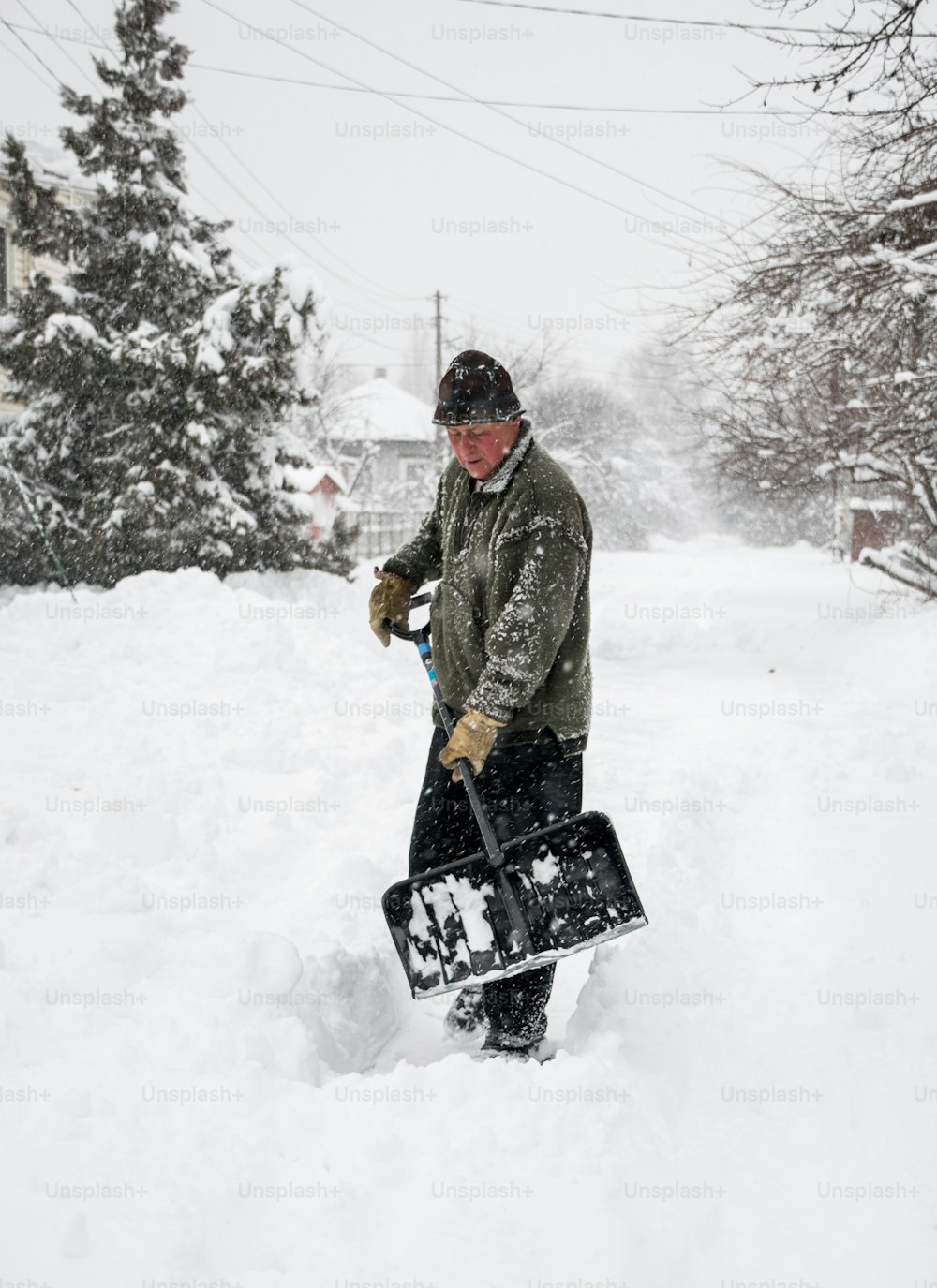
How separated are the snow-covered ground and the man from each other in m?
0.56

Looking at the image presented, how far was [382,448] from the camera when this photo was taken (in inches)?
1923

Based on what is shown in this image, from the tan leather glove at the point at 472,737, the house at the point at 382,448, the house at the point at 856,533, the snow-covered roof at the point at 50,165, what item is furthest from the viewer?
the house at the point at 382,448

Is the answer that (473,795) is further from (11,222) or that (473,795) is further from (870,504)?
(11,222)

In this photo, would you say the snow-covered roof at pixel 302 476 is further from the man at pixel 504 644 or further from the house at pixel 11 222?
the man at pixel 504 644

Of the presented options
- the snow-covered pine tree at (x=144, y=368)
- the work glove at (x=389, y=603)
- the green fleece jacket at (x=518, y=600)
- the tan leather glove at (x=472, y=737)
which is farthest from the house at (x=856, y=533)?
the tan leather glove at (x=472, y=737)

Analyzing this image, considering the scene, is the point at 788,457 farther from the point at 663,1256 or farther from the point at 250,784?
the point at 663,1256

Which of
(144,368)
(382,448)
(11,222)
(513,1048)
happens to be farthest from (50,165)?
(382,448)

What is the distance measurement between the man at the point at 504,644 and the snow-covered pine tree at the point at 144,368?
8815 mm

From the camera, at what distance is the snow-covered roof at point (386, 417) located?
45.8m

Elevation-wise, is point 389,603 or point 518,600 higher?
point 518,600

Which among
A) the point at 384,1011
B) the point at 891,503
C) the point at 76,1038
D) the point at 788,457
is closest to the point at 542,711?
the point at 384,1011

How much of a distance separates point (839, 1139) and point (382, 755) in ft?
12.2

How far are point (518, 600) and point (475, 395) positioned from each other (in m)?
0.61

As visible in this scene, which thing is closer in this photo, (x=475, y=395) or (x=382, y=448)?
(x=475, y=395)
